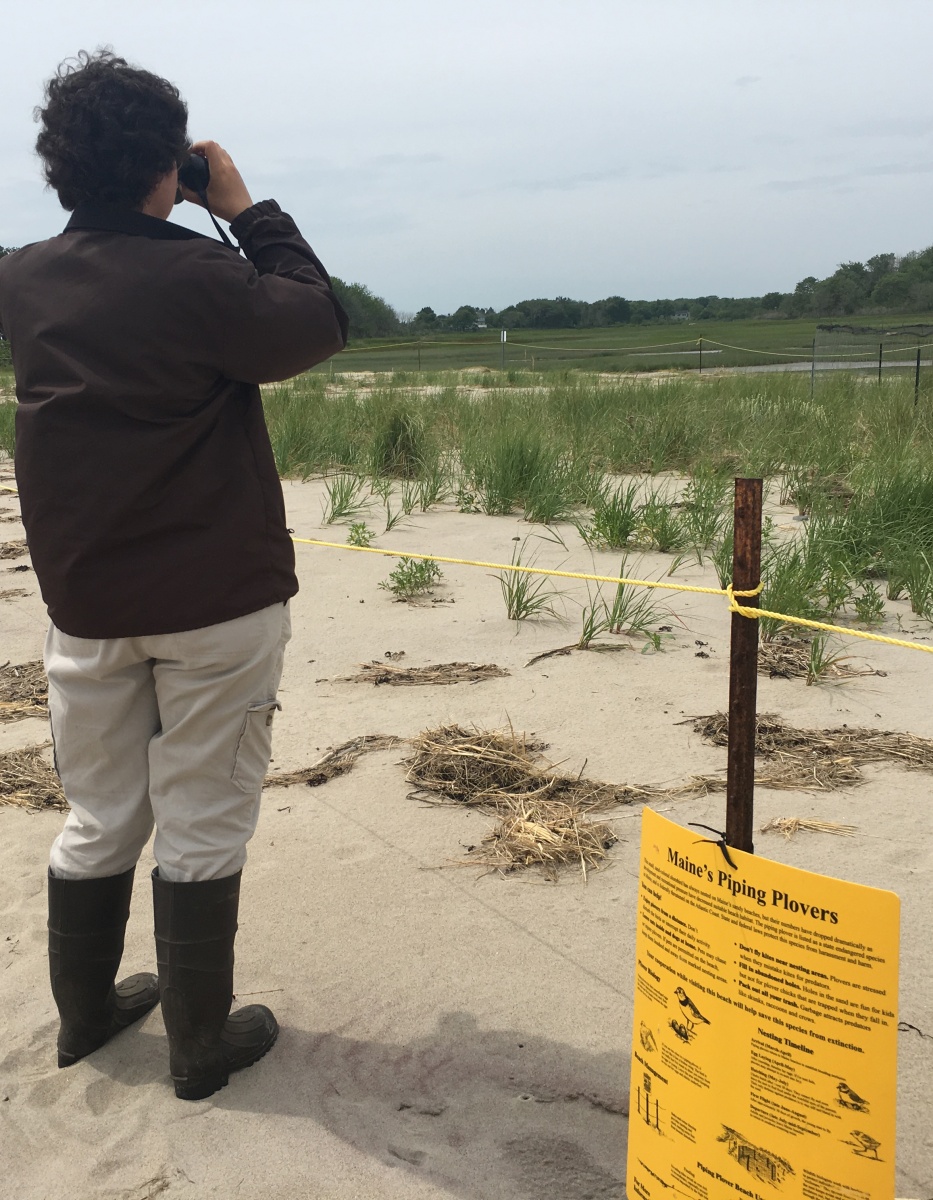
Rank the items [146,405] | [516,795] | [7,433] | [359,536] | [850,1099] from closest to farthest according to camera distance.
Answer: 1. [850,1099]
2. [146,405]
3. [516,795]
4. [359,536]
5. [7,433]

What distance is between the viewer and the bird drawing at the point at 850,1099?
4.54ft

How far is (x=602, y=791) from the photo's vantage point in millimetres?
3178

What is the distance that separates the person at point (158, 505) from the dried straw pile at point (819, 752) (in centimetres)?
171

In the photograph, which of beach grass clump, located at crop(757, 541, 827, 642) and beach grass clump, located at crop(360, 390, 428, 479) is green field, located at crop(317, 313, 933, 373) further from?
beach grass clump, located at crop(757, 541, 827, 642)

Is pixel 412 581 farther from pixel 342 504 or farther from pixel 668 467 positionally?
pixel 668 467

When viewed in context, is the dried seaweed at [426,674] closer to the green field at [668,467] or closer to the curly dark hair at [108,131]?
the green field at [668,467]

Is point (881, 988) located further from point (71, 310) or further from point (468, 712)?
point (468, 712)

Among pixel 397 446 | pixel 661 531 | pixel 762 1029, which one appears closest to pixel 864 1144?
pixel 762 1029

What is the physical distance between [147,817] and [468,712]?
186cm

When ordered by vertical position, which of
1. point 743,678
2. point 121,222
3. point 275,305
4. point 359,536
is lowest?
point 359,536

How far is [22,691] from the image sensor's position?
4180 mm

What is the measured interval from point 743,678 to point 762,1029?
19.3 inches

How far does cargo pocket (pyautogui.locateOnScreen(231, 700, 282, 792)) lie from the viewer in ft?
6.37

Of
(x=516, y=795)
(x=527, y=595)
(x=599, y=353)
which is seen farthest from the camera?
(x=599, y=353)
